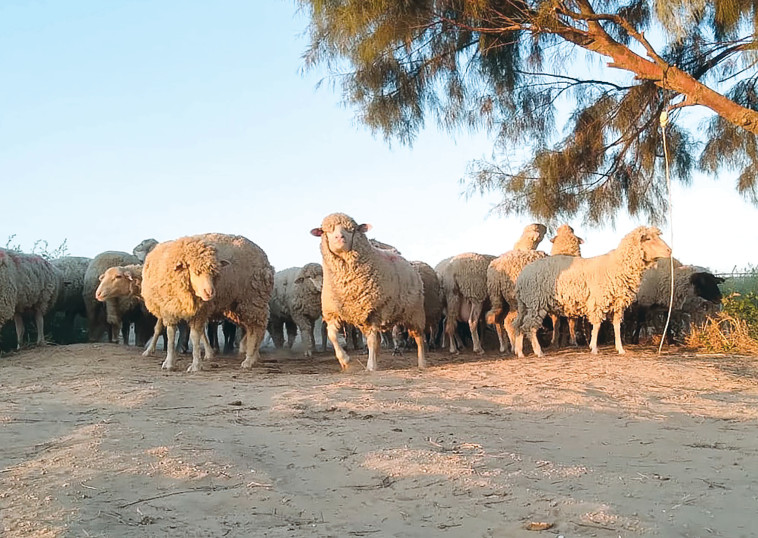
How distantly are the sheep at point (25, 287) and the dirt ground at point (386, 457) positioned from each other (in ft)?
15.5

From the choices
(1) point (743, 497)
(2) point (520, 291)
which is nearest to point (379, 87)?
(2) point (520, 291)

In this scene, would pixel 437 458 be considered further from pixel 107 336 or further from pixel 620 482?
pixel 107 336

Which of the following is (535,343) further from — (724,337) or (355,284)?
(355,284)

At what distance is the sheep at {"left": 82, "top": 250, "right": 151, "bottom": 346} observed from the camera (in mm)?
12898

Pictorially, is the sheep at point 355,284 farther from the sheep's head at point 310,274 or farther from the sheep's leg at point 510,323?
the sheep's head at point 310,274

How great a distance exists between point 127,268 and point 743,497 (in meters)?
10.2

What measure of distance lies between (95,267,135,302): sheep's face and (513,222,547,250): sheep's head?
6762mm

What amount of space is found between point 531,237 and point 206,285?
6.50 metres

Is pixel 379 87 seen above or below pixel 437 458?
above

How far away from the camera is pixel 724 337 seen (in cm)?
963

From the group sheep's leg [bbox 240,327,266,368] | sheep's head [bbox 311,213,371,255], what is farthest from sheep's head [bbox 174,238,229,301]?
sheep's head [bbox 311,213,371,255]

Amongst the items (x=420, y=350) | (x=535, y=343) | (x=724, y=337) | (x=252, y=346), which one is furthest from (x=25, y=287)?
(x=724, y=337)

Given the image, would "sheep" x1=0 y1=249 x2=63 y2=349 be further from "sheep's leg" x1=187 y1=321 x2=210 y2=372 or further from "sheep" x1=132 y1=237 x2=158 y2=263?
"sheep's leg" x1=187 y1=321 x2=210 y2=372

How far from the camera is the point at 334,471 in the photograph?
3.71 m
